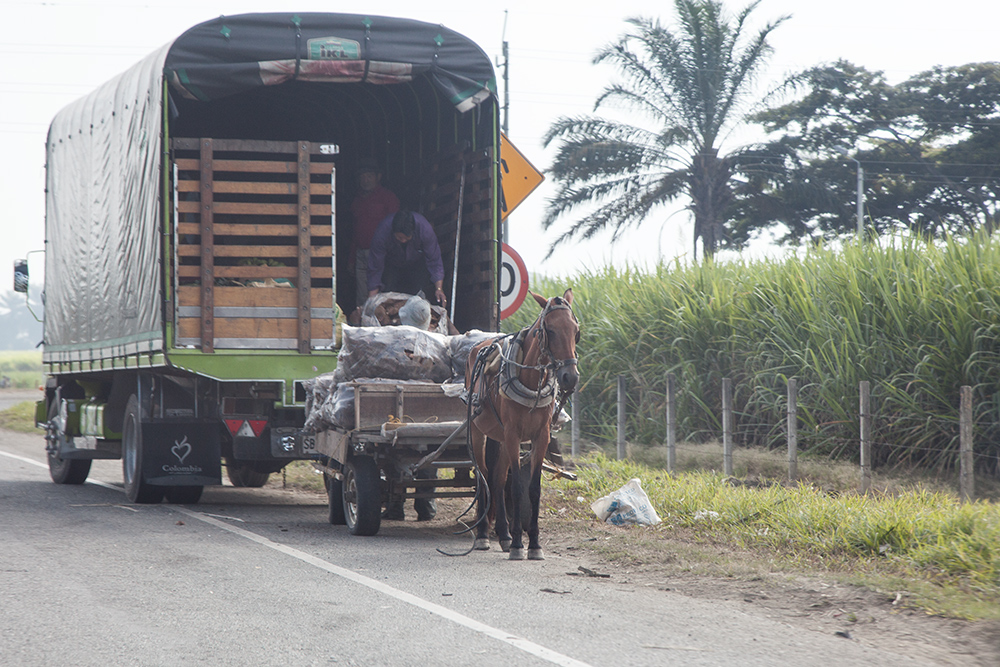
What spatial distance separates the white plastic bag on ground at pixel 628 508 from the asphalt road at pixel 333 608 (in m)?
1.52

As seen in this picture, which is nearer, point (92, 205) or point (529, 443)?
point (529, 443)

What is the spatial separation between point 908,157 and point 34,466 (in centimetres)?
2763

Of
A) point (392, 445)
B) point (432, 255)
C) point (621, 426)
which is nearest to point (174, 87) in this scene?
point (432, 255)

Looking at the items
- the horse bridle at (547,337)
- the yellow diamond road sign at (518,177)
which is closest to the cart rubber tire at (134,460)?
the yellow diamond road sign at (518,177)

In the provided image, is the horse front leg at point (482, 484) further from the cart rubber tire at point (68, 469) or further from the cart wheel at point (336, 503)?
the cart rubber tire at point (68, 469)

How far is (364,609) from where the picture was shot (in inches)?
241

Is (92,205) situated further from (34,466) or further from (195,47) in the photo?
(34,466)

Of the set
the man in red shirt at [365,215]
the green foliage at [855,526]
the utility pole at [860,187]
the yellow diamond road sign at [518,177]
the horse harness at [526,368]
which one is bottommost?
the green foliage at [855,526]

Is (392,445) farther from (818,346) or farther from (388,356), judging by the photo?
(818,346)

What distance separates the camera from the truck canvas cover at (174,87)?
1002cm

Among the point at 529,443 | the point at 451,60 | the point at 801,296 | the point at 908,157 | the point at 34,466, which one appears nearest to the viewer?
the point at 529,443

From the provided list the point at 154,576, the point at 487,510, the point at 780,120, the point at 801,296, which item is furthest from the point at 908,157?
the point at 154,576

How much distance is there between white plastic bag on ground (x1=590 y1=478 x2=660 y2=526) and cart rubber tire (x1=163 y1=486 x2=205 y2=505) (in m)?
4.24

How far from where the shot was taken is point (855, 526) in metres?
8.00
